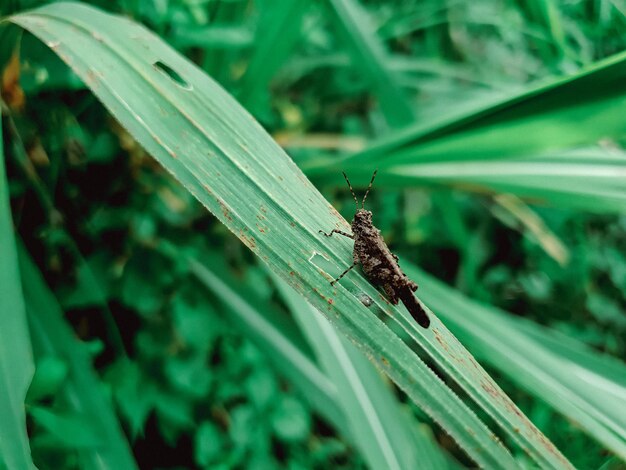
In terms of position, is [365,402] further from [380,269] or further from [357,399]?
[380,269]

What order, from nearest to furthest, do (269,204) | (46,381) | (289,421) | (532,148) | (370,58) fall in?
(269,204)
(46,381)
(532,148)
(289,421)
(370,58)

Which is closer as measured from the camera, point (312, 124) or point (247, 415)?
point (247, 415)

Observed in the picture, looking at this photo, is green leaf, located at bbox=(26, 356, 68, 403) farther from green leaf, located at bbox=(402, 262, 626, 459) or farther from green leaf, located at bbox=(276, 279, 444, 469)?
green leaf, located at bbox=(402, 262, 626, 459)

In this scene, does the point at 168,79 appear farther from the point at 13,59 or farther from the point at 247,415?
the point at 247,415

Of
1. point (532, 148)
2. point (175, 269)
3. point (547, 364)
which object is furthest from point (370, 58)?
point (547, 364)

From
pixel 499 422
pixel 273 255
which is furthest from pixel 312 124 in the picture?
pixel 499 422

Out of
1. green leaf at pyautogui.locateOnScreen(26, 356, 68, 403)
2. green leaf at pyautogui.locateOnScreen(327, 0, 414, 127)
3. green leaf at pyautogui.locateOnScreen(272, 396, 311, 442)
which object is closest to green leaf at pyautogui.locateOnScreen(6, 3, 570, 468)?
green leaf at pyautogui.locateOnScreen(26, 356, 68, 403)
